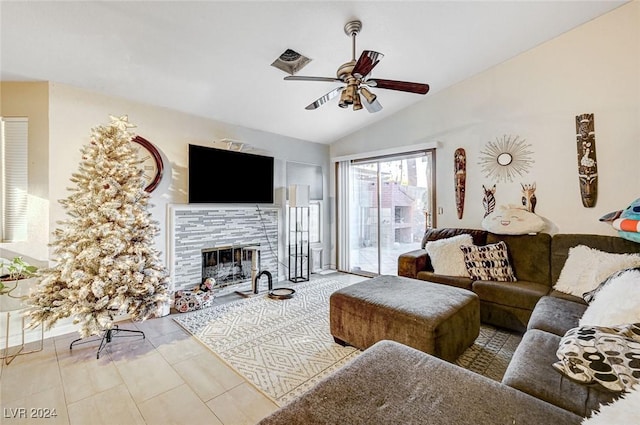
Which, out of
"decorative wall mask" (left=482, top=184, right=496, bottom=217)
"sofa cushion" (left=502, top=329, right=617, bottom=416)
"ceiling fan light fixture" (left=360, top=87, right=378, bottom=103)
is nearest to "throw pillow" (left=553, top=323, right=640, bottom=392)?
"sofa cushion" (left=502, top=329, right=617, bottom=416)

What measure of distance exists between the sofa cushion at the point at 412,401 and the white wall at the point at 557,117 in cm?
286

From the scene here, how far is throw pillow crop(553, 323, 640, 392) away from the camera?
3.31ft

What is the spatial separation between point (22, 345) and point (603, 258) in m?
5.16

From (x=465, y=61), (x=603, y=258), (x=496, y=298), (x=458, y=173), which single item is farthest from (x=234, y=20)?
(x=603, y=258)

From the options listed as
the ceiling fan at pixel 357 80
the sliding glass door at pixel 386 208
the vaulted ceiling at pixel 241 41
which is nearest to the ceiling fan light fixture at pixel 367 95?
the ceiling fan at pixel 357 80

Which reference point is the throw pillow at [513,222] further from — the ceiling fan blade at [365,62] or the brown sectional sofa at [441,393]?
the ceiling fan blade at [365,62]

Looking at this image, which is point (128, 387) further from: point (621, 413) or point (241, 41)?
point (241, 41)

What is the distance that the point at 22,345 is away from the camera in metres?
2.37

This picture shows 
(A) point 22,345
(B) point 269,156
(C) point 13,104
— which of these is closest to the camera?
(A) point 22,345

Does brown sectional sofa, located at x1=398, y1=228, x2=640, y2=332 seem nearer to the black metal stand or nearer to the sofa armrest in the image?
the sofa armrest

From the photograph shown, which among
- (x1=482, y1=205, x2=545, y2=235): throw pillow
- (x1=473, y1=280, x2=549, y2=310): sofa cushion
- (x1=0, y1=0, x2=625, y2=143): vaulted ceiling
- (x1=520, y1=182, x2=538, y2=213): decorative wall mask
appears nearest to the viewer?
(x1=0, y1=0, x2=625, y2=143): vaulted ceiling

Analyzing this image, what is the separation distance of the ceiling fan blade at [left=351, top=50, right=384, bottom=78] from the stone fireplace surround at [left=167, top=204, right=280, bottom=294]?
2.58 meters

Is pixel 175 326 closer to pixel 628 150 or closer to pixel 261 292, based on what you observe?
pixel 261 292

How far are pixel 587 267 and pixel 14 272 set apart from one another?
5.07 meters
